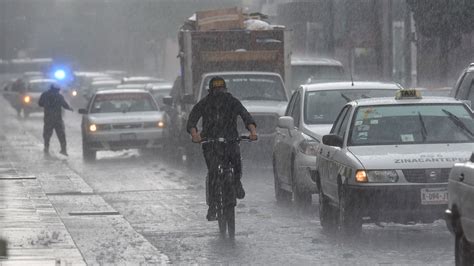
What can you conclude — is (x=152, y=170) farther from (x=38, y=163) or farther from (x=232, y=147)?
(x=232, y=147)

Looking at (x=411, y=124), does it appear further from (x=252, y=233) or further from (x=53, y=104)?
(x=53, y=104)

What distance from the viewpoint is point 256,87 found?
2781cm

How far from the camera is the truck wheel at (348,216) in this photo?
46.2 feet

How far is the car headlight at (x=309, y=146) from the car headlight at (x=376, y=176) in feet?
13.4

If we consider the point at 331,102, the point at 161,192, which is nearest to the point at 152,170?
the point at 161,192

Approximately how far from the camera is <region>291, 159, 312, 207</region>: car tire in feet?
59.5

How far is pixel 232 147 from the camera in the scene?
49.6ft

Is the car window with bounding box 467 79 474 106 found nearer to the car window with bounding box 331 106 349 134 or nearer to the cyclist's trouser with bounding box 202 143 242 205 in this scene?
the car window with bounding box 331 106 349 134

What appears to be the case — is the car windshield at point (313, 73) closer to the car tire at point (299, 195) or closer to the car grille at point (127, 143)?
the car grille at point (127, 143)

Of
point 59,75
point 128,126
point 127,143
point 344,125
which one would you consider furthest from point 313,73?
point 59,75

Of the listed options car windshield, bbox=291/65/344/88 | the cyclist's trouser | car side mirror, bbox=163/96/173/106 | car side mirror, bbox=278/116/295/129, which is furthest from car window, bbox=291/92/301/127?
car windshield, bbox=291/65/344/88

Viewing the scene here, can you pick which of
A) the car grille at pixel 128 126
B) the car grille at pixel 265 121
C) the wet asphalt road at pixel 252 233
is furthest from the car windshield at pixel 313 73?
the wet asphalt road at pixel 252 233

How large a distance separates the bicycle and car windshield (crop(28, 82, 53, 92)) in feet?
156

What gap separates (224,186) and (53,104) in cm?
1950
